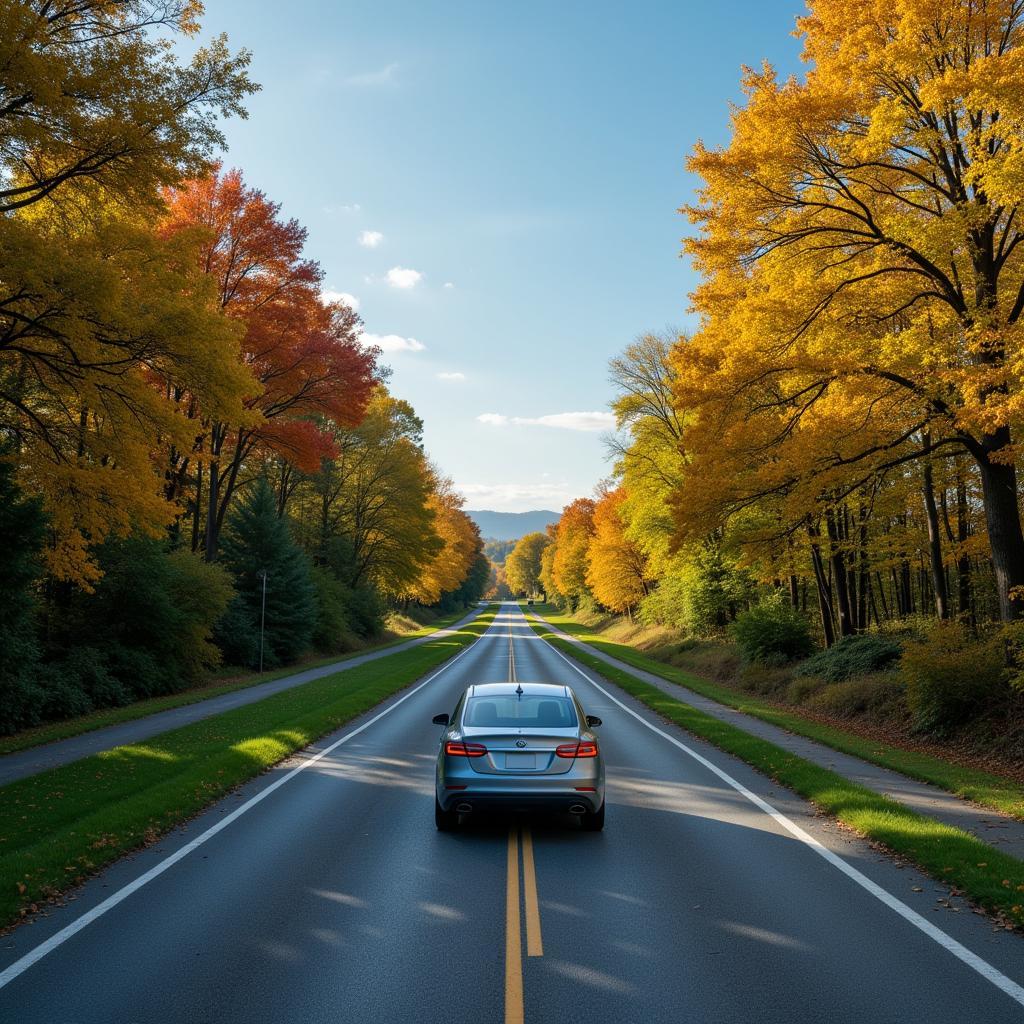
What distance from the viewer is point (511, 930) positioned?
5805 mm

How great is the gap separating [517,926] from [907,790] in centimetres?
718

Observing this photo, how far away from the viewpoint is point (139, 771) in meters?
11.6

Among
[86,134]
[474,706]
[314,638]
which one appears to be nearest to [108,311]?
[86,134]

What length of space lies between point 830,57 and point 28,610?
18.2 m

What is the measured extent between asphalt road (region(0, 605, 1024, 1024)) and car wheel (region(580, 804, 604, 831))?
5.9 inches

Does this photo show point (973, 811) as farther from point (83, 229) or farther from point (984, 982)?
point (83, 229)

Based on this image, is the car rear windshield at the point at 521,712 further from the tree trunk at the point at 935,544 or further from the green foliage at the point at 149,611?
the green foliage at the point at 149,611

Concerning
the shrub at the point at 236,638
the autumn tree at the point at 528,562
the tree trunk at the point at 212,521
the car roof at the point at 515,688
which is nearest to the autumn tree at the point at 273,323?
the tree trunk at the point at 212,521

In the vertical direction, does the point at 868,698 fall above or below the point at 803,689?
above

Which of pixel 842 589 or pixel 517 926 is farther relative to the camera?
pixel 842 589

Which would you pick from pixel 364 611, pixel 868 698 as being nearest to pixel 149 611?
pixel 868 698

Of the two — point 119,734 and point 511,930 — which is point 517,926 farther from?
point 119,734

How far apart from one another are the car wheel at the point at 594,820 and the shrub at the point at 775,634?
18949 mm

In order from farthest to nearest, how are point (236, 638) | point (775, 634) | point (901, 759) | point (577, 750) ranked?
point (236, 638)
point (775, 634)
point (901, 759)
point (577, 750)
